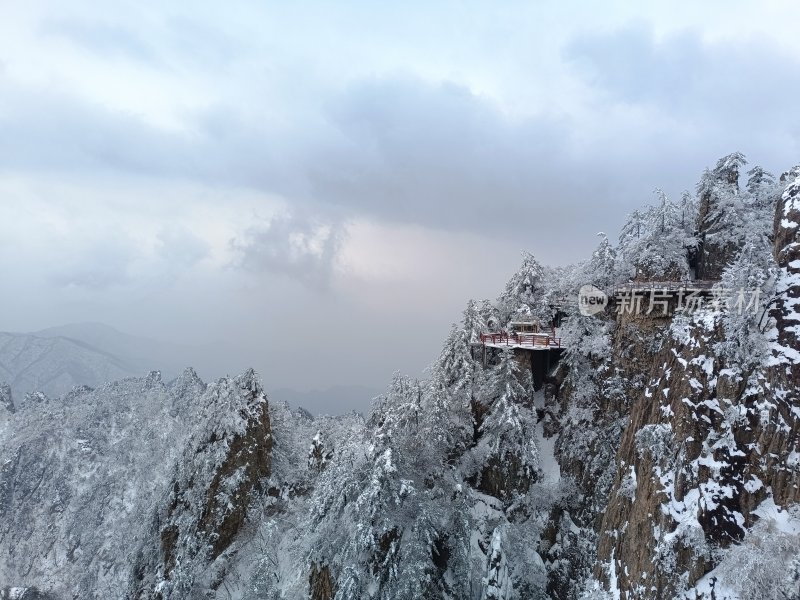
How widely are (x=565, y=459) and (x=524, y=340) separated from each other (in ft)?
31.3

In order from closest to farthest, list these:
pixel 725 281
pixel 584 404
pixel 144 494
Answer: pixel 725 281 < pixel 584 404 < pixel 144 494

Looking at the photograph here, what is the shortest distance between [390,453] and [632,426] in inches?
546

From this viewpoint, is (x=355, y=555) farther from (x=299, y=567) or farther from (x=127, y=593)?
(x=127, y=593)

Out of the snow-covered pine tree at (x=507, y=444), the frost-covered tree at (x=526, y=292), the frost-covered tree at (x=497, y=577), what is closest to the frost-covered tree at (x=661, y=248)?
the frost-covered tree at (x=526, y=292)

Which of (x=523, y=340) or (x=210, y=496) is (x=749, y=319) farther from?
(x=210, y=496)

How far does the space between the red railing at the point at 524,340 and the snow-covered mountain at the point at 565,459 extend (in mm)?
706

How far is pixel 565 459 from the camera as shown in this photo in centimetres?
3247

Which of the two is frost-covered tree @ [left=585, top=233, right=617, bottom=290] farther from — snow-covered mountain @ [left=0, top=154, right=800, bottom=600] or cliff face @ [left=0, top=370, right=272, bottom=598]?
cliff face @ [left=0, top=370, right=272, bottom=598]

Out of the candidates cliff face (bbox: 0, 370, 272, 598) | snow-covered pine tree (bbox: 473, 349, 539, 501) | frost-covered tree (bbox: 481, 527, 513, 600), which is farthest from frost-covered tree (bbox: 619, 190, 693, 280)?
cliff face (bbox: 0, 370, 272, 598)

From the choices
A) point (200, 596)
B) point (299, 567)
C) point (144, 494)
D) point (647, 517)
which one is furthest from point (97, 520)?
point (647, 517)

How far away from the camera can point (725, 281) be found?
931 inches

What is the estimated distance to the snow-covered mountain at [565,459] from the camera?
1856 cm

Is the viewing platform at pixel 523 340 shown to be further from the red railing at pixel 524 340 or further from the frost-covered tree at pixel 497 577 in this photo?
the frost-covered tree at pixel 497 577

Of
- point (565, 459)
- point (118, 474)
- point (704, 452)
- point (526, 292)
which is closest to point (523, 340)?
point (526, 292)
